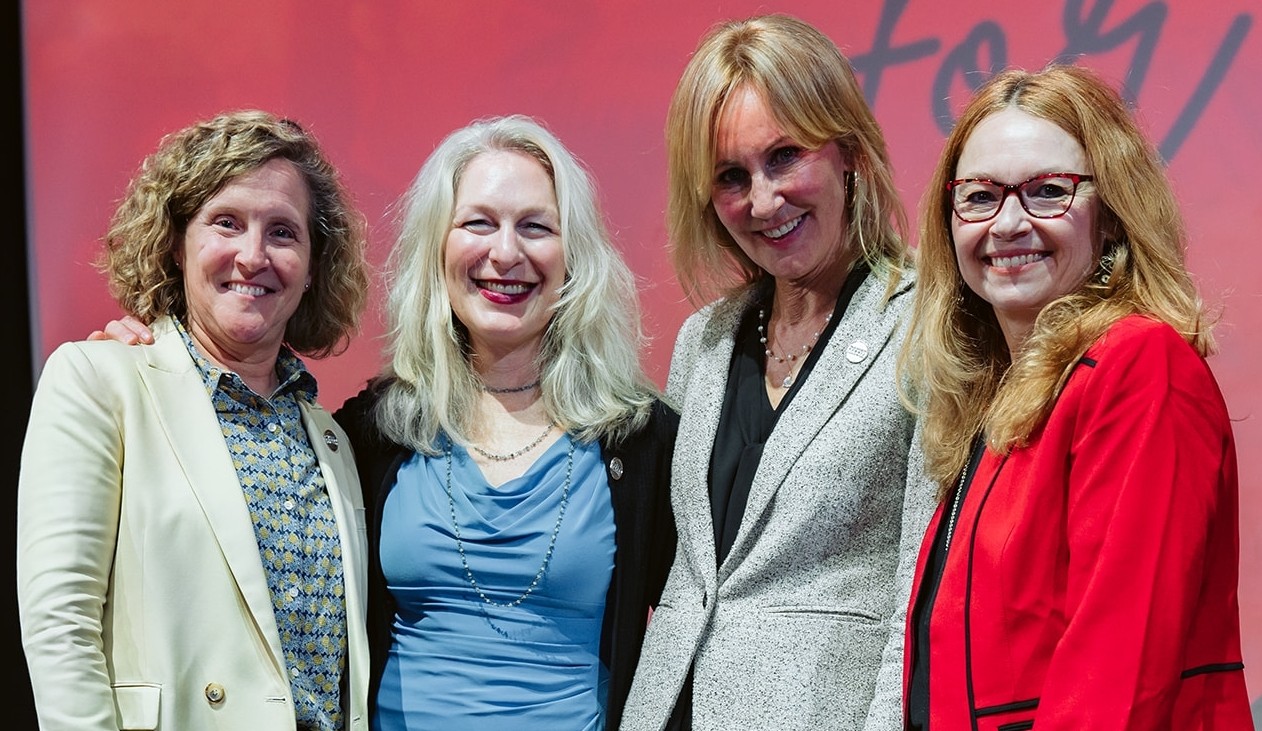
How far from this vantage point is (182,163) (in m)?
2.23

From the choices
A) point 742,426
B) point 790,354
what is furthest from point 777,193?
point 742,426

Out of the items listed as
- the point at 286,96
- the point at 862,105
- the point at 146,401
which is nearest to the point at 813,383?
the point at 862,105

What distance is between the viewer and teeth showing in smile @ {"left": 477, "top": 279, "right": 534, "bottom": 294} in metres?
2.41

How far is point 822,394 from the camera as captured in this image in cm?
208

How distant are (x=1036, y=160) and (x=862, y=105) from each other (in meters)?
0.58

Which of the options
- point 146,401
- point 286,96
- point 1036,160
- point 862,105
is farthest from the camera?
point 286,96

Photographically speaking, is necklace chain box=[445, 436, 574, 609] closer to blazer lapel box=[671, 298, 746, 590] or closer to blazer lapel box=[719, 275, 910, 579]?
blazer lapel box=[671, 298, 746, 590]

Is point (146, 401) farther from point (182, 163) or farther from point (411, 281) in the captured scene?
point (411, 281)

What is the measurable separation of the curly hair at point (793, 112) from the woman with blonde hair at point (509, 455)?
315mm

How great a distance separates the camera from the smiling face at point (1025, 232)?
167 centimetres

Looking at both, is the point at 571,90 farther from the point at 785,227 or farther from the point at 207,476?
the point at 207,476

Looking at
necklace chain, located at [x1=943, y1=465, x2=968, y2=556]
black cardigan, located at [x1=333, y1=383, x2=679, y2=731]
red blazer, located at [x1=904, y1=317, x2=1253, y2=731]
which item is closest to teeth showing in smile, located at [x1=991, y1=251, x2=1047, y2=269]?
red blazer, located at [x1=904, y1=317, x2=1253, y2=731]

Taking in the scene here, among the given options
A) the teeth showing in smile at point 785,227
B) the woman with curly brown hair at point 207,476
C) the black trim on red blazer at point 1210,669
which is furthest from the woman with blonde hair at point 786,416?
the woman with curly brown hair at point 207,476

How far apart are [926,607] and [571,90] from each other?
1.91 metres
